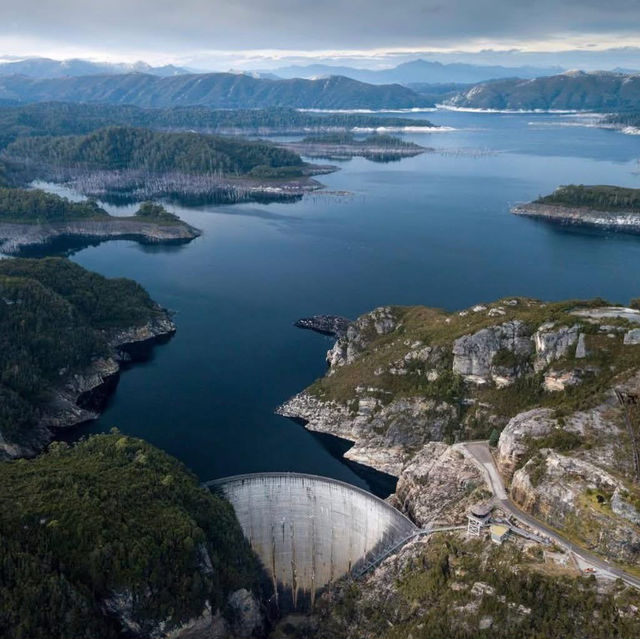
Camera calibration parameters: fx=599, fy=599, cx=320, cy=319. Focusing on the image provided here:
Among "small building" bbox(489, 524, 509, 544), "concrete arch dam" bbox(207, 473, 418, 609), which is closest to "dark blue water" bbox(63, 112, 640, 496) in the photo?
"concrete arch dam" bbox(207, 473, 418, 609)

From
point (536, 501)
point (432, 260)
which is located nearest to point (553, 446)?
point (536, 501)

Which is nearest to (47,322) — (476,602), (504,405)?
(504,405)

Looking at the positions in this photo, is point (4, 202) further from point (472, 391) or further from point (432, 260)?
point (472, 391)

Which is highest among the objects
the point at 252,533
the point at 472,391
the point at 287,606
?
the point at 472,391

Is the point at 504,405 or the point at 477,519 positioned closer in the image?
the point at 477,519

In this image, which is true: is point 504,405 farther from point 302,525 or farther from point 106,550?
point 106,550

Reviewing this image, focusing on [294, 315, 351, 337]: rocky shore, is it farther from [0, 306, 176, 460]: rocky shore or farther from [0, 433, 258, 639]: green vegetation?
[0, 433, 258, 639]: green vegetation

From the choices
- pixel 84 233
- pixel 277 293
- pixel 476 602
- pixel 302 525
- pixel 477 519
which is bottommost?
pixel 302 525

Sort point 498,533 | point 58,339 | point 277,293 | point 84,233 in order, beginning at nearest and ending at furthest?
point 498,533 → point 58,339 → point 277,293 → point 84,233
